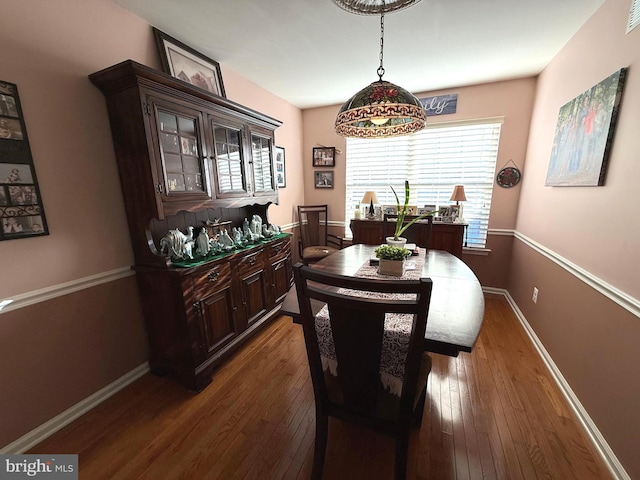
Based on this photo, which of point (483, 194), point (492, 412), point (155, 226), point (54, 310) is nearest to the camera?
point (54, 310)

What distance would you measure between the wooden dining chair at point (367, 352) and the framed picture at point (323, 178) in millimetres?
2985

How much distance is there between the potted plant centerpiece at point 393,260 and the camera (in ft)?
5.01

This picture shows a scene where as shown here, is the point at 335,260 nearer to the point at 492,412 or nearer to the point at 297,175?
the point at 492,412

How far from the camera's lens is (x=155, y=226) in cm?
183

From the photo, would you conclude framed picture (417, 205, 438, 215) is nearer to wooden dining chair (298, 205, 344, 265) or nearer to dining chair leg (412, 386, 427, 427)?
wooden dining chair (298, 205, 344, 265)

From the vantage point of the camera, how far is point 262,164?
2.54m

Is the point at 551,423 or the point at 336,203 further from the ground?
the point at 336,203

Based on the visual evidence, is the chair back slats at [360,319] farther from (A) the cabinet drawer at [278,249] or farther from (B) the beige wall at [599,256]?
(A) the cabinet drawer at [278,249]

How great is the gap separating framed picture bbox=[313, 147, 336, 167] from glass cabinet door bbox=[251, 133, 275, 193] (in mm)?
1339

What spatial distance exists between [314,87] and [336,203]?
5.22 feet

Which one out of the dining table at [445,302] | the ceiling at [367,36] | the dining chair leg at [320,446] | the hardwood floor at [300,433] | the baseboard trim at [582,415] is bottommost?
the hardwood floor at [300,433]

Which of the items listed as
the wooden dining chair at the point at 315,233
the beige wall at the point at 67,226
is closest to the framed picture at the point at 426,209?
the wooden dining chair at the point at 315,233

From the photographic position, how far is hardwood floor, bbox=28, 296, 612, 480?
4.14ft

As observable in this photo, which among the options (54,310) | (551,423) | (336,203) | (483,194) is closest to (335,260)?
(551,423)
